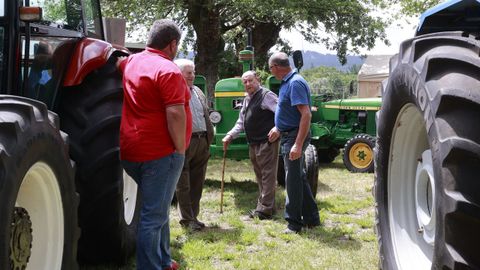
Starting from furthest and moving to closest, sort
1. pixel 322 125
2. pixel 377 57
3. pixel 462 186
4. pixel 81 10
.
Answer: pixel 377 57, pixel 322 125, pixel 81 10, pixel 462 186

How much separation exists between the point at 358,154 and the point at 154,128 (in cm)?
724

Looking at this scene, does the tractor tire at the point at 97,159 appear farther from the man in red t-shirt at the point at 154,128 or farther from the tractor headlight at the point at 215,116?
the tractor headlight at the point at 215,116

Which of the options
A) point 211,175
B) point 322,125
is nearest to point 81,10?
point 211,175

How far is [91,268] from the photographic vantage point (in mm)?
4113

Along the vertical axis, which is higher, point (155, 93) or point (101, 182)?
point (155, 93)

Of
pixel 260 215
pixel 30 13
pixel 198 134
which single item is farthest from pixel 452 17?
pixel 260 215

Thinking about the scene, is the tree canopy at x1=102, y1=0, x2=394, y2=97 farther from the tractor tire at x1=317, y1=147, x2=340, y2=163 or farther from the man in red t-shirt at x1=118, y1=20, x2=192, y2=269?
the man in red t-shirt at x1=118, y1=20, x2=192, y2=269

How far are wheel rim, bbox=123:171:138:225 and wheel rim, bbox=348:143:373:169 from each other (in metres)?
6.29

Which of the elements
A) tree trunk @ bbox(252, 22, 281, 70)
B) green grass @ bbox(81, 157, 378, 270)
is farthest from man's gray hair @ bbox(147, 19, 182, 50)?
tree trunk @ bbox(252, 22, 281, 70)

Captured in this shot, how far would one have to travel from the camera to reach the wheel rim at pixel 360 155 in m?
10.1

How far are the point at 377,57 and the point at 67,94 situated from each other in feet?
79.0

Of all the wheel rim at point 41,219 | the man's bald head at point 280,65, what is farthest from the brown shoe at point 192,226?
the wheel rim at point 41,219

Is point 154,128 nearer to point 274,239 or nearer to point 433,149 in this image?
point 433,149

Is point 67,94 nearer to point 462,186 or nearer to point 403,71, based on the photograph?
point 403,71
